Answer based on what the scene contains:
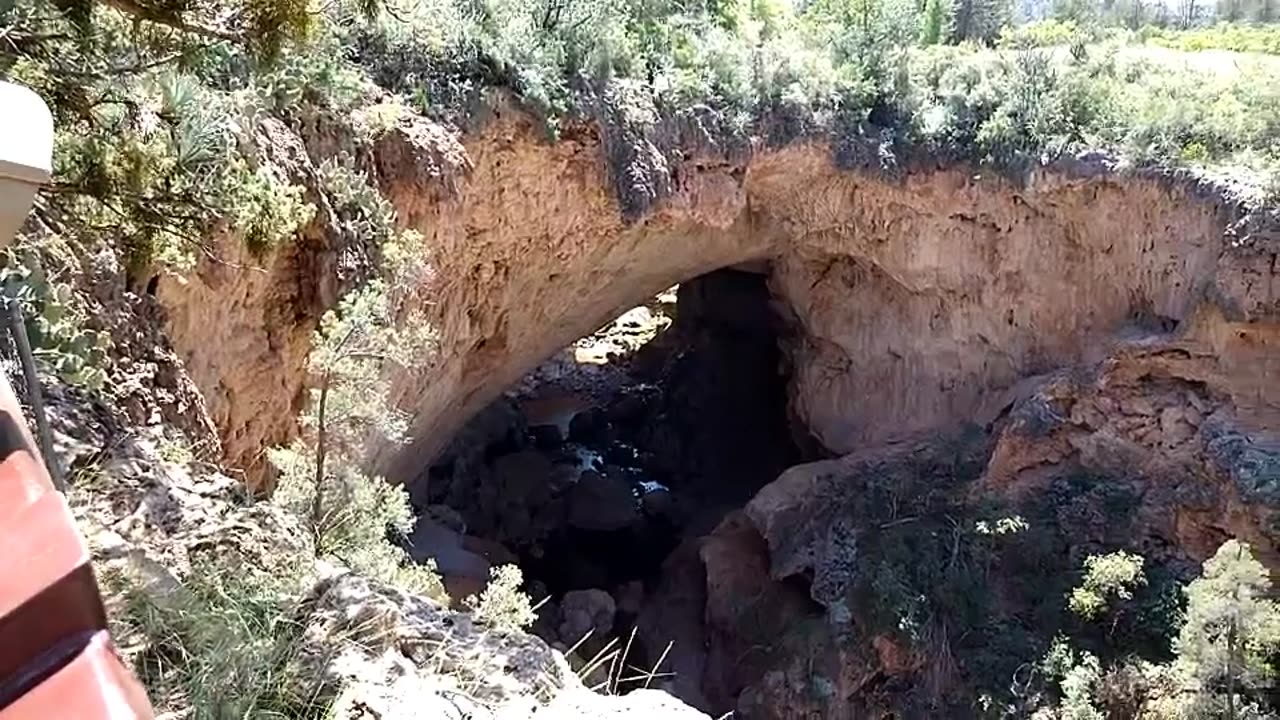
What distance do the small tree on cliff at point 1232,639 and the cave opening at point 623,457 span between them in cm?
624

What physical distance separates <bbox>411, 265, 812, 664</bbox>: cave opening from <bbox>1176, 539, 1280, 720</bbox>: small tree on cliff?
624cm

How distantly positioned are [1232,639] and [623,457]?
1061cm

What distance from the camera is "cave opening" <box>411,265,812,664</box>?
550 inches

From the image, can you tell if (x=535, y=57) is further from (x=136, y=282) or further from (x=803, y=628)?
(x=803, y=628)

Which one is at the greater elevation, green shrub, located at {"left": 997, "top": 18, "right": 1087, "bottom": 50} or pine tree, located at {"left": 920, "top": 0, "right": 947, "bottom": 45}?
pine tree, located at {"left": 920, "top": 0, "right": 947, "bottom": 45}

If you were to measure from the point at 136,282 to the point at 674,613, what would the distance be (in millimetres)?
9416

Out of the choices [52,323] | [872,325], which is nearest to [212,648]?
[52,323]

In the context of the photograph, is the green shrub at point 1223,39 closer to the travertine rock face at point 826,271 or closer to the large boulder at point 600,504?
the travertine rock face at point 826,271

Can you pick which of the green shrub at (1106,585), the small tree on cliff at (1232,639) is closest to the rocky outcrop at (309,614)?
the small tree on cliff at (1232,639)

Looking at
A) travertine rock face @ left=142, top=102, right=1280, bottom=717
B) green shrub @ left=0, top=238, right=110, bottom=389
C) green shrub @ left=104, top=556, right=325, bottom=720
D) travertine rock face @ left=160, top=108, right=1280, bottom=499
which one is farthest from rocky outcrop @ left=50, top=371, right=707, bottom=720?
travertine rock face @ left=142, top=102, right=1280, bottom=717

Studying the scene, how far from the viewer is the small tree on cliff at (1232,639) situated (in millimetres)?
8523

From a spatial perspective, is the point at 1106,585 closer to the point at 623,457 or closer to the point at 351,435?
the point at 351,435

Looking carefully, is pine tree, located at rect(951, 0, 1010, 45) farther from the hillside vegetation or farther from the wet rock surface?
the wet rock surface

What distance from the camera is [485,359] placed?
1125 cm
